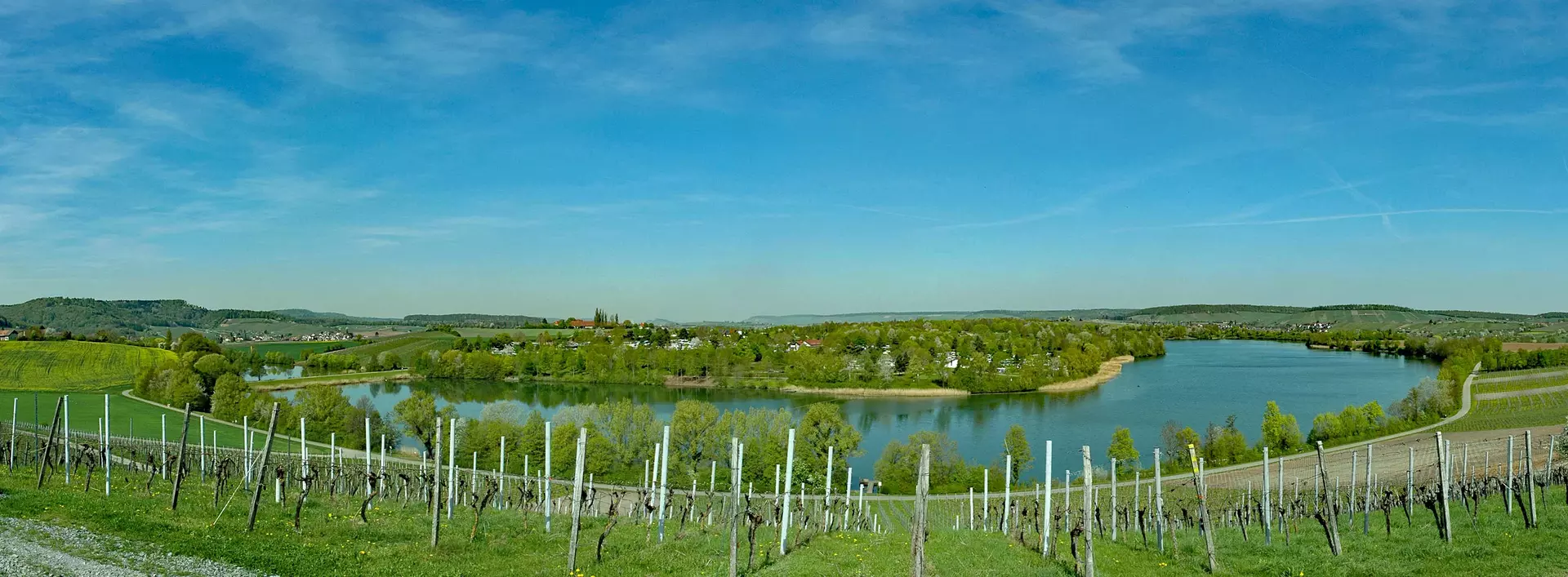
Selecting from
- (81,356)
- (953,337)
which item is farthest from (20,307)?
(953,337)

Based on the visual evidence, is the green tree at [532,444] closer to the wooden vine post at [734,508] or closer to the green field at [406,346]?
the wooden vine post at [734,508]

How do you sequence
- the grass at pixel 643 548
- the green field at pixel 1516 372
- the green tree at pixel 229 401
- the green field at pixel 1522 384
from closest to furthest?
1. the grass at pixel 643 548
2. the green tree at pixel 229 401
3. the green field at pixel 1522 384
4. the green field at pixel 1516 372

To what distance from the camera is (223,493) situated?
15391 millimetres

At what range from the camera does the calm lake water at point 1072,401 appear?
57.8 m

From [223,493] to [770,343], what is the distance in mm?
123401

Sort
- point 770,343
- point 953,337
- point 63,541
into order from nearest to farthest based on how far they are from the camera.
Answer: point 63,541
point 770,343
point 953,337

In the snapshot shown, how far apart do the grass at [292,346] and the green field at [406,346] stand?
5.60m

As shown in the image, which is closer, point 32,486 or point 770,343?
point 32,486

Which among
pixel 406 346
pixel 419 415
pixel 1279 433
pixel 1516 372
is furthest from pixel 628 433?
pixel 406 346

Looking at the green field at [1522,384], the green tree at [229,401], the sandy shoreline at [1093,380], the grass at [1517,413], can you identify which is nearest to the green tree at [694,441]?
the green tree at [229,401]

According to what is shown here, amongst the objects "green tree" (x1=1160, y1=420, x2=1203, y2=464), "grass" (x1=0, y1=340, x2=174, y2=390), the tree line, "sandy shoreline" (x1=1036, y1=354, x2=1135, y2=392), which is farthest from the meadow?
the tree line

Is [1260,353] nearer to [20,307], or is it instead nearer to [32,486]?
[32,486]

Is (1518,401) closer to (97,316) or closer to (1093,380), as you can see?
(1093,380)

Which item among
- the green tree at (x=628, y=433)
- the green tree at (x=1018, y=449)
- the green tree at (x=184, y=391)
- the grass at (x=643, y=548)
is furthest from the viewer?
the green tree at (x=184, y=391)
